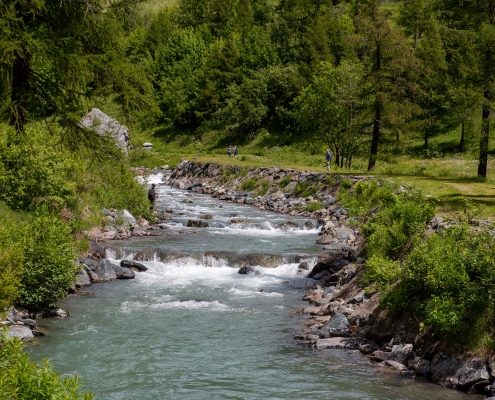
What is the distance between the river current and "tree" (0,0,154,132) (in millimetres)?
5410

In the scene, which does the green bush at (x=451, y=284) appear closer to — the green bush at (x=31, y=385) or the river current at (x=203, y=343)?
the river current at (x=203, y=343)

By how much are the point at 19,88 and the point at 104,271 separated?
1050 cm

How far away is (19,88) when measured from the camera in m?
11.4

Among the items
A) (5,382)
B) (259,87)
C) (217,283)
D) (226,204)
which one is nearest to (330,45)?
(259,87)

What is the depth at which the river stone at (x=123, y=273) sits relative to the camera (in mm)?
20766

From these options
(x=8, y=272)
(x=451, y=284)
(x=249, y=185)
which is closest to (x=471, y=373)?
(x=451, y=284)

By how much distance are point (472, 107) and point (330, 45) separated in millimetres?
54981

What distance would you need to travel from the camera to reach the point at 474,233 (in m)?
14.4

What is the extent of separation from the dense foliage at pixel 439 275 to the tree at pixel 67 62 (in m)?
7.22

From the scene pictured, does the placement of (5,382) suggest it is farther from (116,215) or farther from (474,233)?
(116,215)

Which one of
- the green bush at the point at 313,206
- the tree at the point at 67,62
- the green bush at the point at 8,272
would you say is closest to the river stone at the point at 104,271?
the green bush at the point at 8,272

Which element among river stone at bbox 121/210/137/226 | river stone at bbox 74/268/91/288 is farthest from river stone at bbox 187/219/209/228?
river stone at bbox 74/268/91/288

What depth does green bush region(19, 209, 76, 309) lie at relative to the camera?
1557 cm

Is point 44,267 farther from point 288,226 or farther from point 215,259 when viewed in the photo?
→ point 288,226
